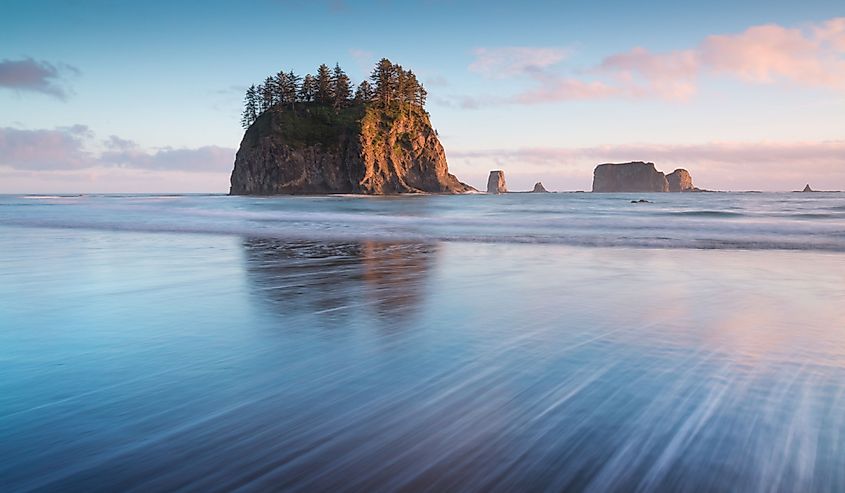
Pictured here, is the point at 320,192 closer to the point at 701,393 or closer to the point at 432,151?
the point at 432,151

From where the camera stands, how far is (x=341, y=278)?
9.39 m

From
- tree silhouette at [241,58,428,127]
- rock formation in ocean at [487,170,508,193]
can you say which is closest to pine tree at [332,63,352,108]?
tree silhouette at [241,58,428,127]

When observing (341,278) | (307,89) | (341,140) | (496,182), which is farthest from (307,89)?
(341,278)

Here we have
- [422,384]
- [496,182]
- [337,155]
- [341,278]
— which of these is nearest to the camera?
[422,384]

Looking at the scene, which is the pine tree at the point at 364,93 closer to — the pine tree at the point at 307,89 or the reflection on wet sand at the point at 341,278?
the pine tree at the point at 307,89

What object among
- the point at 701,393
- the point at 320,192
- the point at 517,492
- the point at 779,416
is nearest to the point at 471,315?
the point at 701,393

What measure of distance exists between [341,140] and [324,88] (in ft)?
66.1

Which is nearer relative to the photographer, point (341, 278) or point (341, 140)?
point (341, 278)

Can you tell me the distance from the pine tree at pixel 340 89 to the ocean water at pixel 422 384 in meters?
110

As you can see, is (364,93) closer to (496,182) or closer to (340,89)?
(340,89)

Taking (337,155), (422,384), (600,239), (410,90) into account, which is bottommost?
(600,239)

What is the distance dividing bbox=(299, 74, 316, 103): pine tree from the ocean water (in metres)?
113

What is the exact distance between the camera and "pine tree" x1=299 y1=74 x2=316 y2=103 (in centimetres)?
11488

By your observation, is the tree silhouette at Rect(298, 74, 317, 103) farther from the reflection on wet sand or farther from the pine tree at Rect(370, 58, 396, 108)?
the reflection on wet sand
